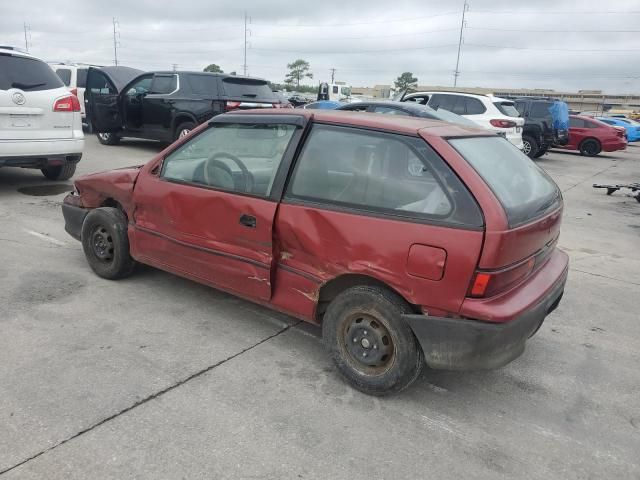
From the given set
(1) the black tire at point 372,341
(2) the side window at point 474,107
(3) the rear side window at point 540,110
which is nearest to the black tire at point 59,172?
(1) the black tire at point 372,341

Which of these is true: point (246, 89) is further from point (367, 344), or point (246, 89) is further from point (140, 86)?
point (367, 344)

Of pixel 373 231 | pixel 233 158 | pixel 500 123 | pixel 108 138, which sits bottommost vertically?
pixel 108 138

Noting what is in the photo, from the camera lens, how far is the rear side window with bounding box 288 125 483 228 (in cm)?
264

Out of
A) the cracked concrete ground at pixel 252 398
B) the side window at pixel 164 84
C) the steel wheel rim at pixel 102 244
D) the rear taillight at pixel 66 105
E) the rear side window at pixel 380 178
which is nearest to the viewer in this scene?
the cracked concrete ground at pixel 252 398

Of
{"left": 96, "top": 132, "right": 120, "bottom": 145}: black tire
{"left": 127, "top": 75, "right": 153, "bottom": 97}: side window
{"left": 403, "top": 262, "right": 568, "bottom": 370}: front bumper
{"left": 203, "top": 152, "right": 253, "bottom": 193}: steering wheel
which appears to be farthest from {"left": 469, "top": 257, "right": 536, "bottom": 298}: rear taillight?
{"left": 96, "top": 132, "right": 120, "bottom": 145}: black tire

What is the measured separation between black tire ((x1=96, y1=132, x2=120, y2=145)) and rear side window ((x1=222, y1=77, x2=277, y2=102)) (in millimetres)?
3516

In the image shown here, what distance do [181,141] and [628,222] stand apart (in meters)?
7.30

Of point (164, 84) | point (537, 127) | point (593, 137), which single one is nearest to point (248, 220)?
point (164, 84)

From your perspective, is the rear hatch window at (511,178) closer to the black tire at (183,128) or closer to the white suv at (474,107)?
the black tire at (183,128)

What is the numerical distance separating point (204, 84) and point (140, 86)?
1.81 metres

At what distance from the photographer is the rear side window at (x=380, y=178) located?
264 centimetres

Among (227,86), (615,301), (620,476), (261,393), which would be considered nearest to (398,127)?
(261,393)

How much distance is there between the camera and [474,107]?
1215 cm

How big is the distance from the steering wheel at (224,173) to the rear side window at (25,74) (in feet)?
14.4
